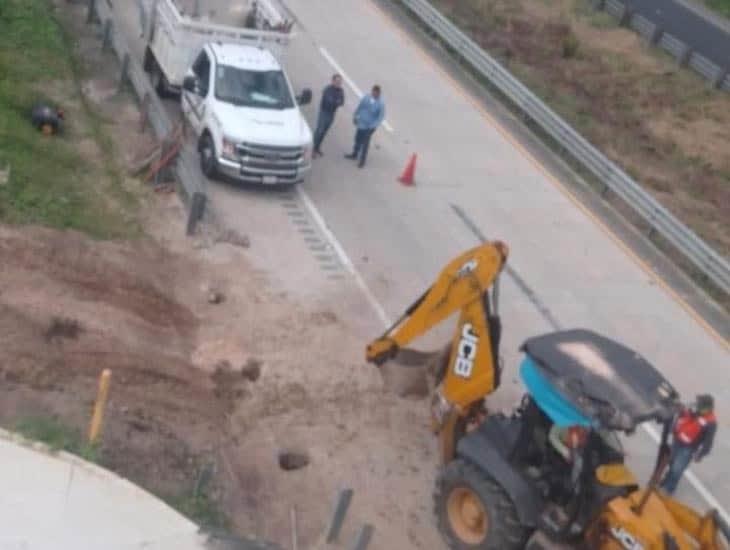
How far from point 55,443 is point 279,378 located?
11.4 ft

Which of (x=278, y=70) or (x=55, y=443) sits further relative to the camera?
(x=278, y=70)

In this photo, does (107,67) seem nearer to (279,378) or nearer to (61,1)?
(61,1)

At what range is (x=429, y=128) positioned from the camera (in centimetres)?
2567

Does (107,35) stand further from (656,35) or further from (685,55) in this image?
(656,35)

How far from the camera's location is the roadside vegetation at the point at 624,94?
84.2ft

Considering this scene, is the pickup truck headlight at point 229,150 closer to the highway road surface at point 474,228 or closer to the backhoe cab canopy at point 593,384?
the highway road surface at point 474,228

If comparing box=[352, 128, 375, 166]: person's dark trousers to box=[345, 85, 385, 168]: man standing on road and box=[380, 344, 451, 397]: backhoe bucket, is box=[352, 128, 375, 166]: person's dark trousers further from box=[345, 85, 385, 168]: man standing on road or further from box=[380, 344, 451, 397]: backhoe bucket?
box=[380, 344, 451, 397]: backhoe bucket

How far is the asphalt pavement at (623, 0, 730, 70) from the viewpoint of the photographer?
3084cm

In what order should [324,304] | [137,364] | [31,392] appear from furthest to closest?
[324,304]
[137,364]
[31,392]

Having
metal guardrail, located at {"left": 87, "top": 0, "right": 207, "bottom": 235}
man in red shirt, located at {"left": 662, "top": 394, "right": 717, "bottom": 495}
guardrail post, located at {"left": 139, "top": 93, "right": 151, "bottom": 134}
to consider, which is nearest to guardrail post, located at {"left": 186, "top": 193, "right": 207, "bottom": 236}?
metal guardrail, located at {"left": 87, "top": 0, "right": 207, "bottom": 235}

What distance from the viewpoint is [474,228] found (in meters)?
21.9

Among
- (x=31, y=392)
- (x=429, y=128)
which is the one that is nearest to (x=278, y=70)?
(x=429, y=128)

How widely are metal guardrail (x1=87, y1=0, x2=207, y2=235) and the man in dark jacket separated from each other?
94.8 inches

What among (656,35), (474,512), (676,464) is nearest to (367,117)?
(676,464)
